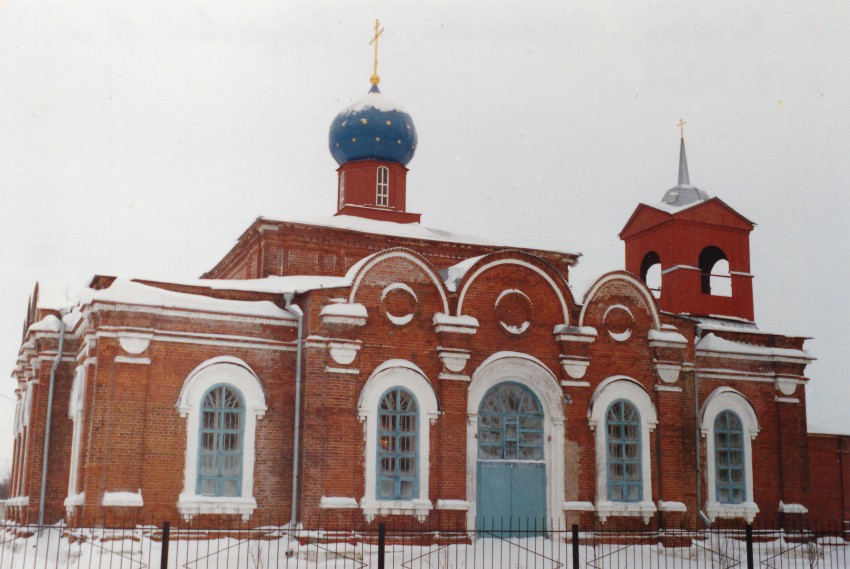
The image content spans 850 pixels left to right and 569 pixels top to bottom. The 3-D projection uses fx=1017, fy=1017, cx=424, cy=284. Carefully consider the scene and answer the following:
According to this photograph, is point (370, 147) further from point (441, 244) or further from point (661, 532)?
point (661, 532)

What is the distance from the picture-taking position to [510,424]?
17562 millimetres

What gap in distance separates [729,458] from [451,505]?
622cm

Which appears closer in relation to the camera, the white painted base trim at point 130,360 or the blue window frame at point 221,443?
the white painted base trim at point 130,360

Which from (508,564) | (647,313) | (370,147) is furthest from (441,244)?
(508,564)

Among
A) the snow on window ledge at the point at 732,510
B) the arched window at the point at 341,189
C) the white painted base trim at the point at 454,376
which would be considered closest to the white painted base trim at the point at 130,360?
the white painted base trim at the point at 454,376

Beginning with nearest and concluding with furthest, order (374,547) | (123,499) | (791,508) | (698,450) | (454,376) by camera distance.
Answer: (123,499)
(374,547)
(454,376)
(698,450)
(791,508)

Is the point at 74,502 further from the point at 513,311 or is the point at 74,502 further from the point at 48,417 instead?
the point at 513,311

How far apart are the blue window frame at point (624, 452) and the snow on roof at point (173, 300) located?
19.8ft

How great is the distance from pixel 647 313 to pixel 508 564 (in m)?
5.68

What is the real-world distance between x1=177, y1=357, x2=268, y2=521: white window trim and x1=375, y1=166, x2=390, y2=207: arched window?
674 cm

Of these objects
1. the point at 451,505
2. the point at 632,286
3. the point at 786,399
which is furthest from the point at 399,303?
the point at 786,399

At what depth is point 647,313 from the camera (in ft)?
61.7

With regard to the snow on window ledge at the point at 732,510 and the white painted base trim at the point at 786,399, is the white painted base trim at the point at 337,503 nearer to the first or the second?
the snow on window ledge at the point at 732,510

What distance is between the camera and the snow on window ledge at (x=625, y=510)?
57.6 feet
